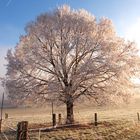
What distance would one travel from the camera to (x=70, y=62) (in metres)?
28.7

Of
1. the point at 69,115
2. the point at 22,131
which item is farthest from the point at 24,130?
the point at 69,115

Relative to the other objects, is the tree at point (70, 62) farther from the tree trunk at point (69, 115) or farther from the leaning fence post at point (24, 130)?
the leaning fence post at point (24, 130)

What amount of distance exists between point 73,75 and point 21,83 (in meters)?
4.87

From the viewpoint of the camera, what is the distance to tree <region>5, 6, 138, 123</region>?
26.8 meters

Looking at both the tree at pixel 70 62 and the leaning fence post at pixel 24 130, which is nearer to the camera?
the leaning fence post at pixel 24 130

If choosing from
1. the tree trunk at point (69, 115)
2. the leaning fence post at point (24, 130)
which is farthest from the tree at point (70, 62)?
the leaning fence post at point (24, 130)

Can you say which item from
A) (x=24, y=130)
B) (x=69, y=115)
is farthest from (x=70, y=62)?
(x=24, y=130)

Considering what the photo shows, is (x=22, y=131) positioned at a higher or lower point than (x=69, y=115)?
lower

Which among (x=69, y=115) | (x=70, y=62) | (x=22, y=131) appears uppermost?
(x=70, y=62)

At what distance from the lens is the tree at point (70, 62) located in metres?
26.8

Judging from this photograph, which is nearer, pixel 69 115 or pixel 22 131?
pixel 22 131

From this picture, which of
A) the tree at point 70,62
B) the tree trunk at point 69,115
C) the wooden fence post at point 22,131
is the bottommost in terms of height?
the wooden fence post at point 22,131

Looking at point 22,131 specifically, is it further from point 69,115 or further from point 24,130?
point 69,115

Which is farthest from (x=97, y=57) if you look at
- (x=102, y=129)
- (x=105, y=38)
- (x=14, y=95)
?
(x=14, y=95)
